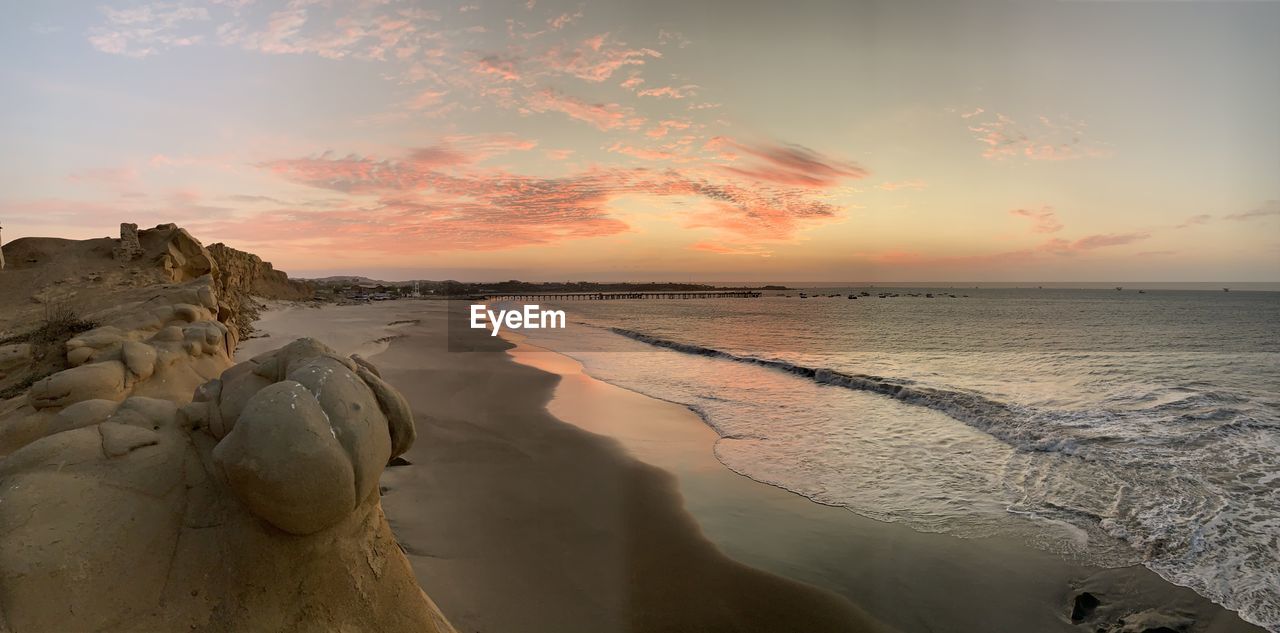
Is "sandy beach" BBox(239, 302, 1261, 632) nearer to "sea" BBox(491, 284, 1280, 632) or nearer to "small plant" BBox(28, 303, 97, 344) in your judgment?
"sea" BBox(491, 284, 1280, 632)

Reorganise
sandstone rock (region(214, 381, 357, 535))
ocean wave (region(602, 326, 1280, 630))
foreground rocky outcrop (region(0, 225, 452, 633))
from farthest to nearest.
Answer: ocean wave (region(602, 326, 1280, 630)) < sandstone rock (region(214, 381, 357, 535)) < foreground rocky outcrop (region(0, 225, 452, 633))

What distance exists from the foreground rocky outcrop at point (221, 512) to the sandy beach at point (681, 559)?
203 centimetres

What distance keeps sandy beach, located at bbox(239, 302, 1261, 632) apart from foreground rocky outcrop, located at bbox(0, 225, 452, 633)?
203cm

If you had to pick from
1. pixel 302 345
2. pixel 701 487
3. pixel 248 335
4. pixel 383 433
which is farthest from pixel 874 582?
pixel 248 335

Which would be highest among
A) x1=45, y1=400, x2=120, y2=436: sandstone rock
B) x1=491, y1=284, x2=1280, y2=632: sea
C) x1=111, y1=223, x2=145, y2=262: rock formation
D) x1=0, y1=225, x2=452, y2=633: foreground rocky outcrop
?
x1=111, y1=223, x2=145, y2=262: rock formation

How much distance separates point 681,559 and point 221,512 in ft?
15.3

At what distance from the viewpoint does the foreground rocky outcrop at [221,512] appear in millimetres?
2699

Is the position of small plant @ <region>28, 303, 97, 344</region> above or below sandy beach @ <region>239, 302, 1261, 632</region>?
above

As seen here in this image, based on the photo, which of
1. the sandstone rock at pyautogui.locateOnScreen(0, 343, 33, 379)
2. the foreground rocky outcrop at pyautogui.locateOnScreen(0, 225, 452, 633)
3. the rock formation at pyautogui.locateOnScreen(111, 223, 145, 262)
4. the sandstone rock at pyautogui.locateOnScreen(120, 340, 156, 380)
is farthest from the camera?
the rock formation at pyautogui.locateOnScreen(111, 223, 145, 262)

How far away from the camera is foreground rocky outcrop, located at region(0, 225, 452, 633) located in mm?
2699

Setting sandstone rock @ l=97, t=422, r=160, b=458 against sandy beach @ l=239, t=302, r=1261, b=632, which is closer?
sandstone rock @ l=97, t=422, r=160, b=458

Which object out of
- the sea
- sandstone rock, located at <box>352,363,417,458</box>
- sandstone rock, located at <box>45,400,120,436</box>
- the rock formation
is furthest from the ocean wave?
the rock formation

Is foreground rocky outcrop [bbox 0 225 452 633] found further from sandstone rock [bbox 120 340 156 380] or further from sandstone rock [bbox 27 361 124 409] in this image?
sandstone rock [bbox 120 340 156 380]

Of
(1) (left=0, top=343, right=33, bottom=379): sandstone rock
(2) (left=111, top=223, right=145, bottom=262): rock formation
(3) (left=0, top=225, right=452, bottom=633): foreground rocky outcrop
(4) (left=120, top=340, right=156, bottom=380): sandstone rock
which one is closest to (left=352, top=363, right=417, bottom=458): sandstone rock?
(3) (left=0, top=225, right=452, bottom=633): foreground rocky outcrop
